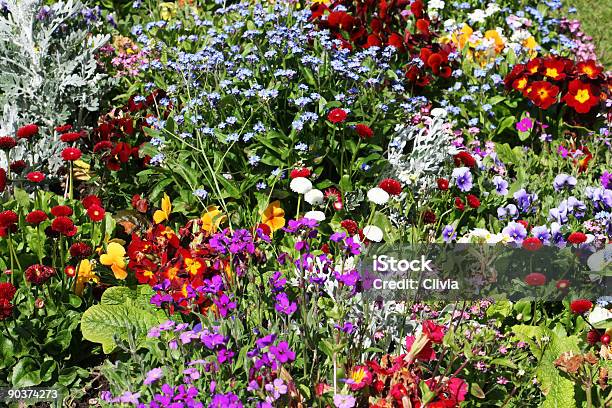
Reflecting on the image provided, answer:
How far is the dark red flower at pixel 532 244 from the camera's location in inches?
137

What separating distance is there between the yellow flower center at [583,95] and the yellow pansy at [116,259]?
290cm

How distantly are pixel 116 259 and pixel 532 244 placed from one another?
1.80 metres

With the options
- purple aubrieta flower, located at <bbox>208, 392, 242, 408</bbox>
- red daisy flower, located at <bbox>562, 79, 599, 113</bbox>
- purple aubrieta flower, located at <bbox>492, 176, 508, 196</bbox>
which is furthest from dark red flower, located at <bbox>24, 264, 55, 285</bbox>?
red daisy flower, located at <bbox>562, 79, 599, 113</bbox>

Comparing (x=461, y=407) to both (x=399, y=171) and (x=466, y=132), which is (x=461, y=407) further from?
(x=466, y=132)

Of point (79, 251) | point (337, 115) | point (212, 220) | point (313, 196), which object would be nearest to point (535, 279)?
point (313, 196)

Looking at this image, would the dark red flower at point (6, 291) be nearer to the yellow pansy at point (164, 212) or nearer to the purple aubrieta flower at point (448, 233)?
the yellow pansy at point (164, 212)

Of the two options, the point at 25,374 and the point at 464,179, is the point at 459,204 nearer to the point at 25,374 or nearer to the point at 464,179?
the point at 464,179

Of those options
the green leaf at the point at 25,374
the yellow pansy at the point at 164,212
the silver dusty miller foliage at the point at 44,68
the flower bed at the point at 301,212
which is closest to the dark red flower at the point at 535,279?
the flower bed at the point at 301,212

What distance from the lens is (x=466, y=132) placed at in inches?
185

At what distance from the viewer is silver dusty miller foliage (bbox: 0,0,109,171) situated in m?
4.42

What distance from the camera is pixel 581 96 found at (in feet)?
15.6

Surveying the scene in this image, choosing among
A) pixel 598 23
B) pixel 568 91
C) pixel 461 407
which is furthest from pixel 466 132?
A: pixel 598 23

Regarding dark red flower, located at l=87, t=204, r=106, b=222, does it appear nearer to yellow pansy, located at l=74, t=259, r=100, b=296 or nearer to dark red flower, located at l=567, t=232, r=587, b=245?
yellow pansy, located at l=74, t=259, r=100, b=296

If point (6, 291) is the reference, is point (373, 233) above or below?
below
